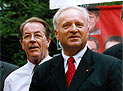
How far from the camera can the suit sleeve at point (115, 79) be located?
8.43 feet

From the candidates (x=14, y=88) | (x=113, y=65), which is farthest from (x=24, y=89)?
(x=113, y=65)

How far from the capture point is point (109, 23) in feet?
22.3

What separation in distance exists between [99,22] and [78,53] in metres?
4.01

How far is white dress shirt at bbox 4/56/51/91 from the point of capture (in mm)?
3650

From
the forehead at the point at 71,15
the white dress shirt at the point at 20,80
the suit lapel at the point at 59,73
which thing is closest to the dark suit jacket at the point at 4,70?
the white dress shirt at the point at 20,80

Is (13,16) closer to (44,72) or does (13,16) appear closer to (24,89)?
(24,89)

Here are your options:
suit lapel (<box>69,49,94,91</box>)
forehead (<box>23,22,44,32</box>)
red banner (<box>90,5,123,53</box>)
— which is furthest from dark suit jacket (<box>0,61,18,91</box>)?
red banner (<box>90,5,123,53</box>)

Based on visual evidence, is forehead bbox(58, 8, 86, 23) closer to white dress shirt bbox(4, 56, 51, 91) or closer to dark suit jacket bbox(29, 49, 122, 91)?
dark suit jacket bbox(29, 49, 122, 91)

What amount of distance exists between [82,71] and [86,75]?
0.19 ft

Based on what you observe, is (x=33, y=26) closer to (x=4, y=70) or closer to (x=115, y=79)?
(x=4, y=70)

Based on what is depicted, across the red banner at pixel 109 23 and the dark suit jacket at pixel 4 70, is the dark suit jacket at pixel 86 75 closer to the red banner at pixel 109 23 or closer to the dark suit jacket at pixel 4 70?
the dark suit jacket at pixel 4 70

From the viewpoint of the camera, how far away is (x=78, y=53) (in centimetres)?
289

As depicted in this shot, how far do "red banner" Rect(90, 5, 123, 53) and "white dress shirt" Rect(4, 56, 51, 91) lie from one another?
302 centimetres

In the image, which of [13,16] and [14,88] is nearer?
[14,88]
